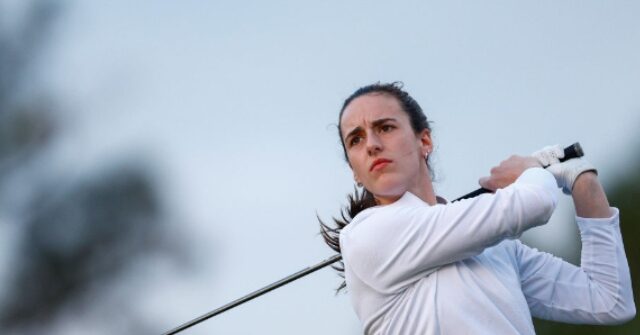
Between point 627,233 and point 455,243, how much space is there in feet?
53.9

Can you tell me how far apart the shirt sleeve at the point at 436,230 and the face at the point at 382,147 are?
105mm

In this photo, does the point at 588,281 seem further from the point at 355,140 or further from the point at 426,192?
the point at 355,140

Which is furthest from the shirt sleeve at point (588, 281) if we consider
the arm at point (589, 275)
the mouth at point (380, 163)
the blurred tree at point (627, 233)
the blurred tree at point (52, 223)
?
the blurred tree at point (627, 233)

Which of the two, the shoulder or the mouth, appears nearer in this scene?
the shoulder

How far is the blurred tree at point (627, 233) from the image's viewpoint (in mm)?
15398

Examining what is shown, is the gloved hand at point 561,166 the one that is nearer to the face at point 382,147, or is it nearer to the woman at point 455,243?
the woman at point 455,243

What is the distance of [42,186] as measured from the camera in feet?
32.0

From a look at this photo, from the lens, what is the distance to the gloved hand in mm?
3467

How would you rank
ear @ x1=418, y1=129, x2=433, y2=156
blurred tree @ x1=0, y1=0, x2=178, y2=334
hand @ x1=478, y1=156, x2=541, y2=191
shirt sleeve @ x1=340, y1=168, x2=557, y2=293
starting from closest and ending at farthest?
shirt sleeve @ x1=340, y1=168, x2=557, y2=293 < hand @ x1=478, y1=156, x2=541, y2=191 < ear @ x1=418, y1=129, x2=433, y2=156 < blurred tree @ x1=0, y1=0, x2=178, y2=334

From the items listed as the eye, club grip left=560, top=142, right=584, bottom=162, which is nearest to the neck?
the eye

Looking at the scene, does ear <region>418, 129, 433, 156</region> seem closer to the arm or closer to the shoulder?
the shoulder

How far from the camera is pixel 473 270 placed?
3.28 m

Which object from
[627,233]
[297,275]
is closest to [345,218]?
[297,275]

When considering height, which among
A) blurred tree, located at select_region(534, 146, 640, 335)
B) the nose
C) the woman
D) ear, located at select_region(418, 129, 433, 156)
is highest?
the nose
